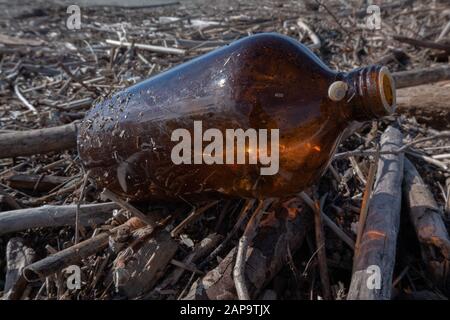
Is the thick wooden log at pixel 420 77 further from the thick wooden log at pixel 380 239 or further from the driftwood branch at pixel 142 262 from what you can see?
the driftwood branch at pixel 142 262

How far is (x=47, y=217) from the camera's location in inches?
73.4

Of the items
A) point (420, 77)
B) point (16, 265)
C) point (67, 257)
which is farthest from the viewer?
point (420, 77)

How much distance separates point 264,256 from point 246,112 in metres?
0.47

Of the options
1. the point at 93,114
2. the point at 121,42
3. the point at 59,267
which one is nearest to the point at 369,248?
the point at 59,267

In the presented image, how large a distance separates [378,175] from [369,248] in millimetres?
489

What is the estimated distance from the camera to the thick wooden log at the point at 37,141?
Result: 2291mm

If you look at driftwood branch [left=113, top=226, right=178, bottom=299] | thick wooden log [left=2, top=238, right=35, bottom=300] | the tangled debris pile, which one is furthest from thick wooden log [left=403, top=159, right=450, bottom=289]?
→ thick wooden log [left=2, top=238, right=35, bottom=300]

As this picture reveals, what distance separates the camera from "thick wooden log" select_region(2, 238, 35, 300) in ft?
5.34

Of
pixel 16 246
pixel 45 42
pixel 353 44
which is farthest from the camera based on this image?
pixel 45 42

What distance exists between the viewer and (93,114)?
190 centimetres

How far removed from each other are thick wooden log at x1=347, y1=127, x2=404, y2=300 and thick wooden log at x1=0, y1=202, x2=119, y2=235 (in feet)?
2.99

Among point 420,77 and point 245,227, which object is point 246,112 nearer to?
point 245,227

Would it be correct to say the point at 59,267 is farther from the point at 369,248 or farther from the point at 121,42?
the point at 121,42

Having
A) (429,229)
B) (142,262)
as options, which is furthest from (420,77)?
(142,262)
